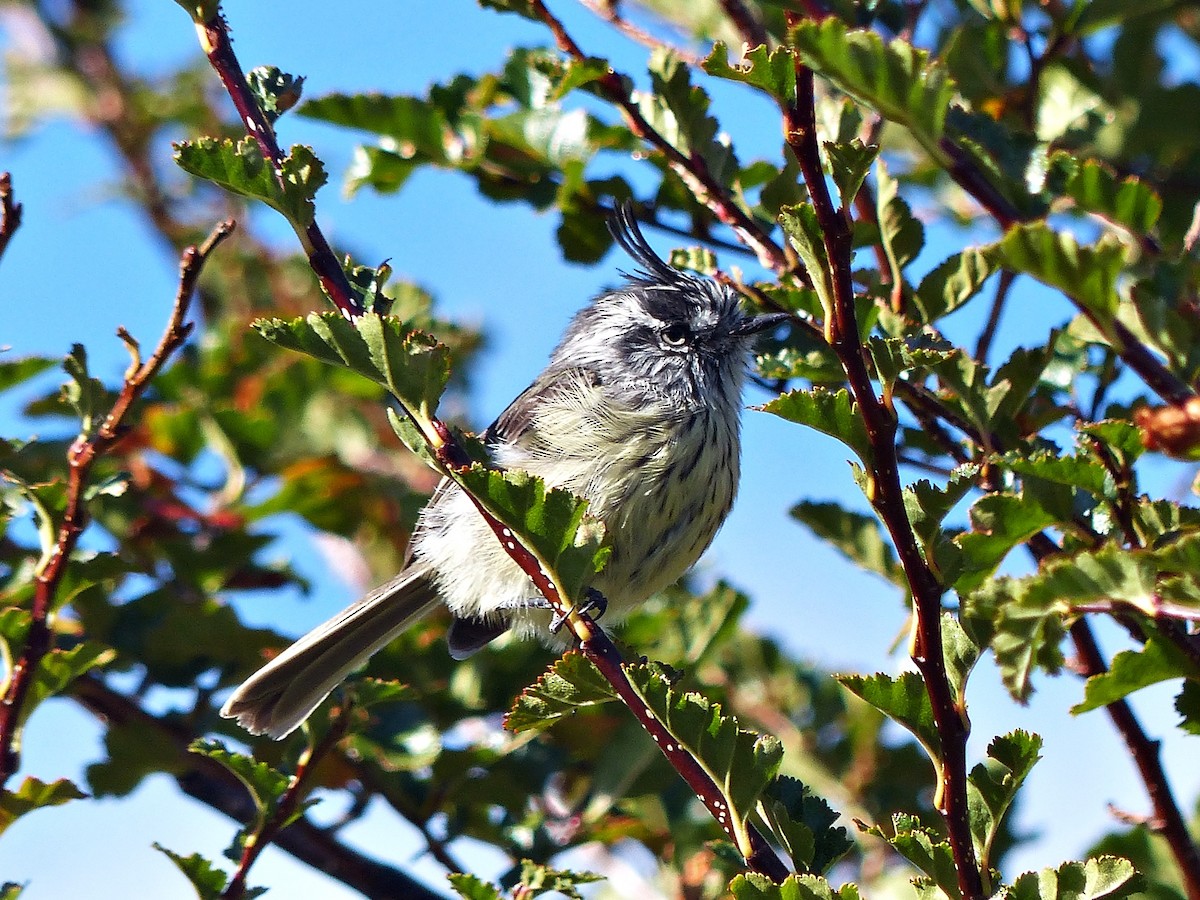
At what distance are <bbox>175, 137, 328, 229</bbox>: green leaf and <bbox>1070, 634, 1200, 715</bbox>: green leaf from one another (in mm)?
1309

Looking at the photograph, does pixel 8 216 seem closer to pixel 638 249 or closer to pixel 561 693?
pixel 561 693

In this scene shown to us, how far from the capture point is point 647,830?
323 cm

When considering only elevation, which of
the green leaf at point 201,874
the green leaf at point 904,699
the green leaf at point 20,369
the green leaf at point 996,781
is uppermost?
the green leaf at point 20,369

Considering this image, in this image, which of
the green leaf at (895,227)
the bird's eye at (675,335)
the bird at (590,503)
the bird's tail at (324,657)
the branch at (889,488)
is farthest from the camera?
the bird's eye at (675,335)

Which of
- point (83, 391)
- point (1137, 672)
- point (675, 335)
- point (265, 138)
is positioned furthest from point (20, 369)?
point (1137, 672)

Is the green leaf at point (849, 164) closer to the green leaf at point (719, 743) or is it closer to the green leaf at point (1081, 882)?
the green leaf at point (719, 743)

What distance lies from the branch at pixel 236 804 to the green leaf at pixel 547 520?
114 cm

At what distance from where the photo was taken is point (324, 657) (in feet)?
11.7

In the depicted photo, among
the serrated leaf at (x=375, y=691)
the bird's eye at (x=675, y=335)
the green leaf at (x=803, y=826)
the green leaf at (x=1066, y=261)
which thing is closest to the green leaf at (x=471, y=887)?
the green leaf at (x=803, y=826)

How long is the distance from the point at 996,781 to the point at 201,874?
134 centimetres

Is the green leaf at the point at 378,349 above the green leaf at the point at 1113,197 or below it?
above

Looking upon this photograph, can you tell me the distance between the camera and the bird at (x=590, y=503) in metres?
3.44

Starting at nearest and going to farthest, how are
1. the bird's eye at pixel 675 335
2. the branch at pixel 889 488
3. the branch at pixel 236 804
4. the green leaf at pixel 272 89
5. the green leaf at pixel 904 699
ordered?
the branch at pixel 889 488, the green leaf at pixel 904 699, the green leaf at pixel 272 89, the branch at pixel 236 804, the bird's eye at pixel 675 335

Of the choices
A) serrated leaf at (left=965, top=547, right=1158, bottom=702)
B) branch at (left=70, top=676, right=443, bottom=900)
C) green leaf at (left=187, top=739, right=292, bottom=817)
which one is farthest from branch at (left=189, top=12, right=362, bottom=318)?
branch at (left=70, top=676, right=443, bottom=900)
